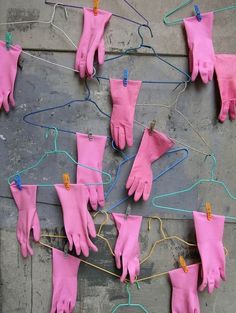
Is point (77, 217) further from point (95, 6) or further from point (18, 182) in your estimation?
point (95, 6)

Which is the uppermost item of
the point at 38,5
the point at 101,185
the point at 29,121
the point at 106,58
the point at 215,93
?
the point at 38,5

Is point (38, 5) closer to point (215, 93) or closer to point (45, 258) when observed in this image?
point (215, 93)

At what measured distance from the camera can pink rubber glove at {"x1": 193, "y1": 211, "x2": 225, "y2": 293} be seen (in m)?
2.06

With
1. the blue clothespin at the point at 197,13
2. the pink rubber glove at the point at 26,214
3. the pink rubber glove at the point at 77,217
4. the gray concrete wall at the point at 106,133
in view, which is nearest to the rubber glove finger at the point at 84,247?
the pink rubber glove at the point at 77,217

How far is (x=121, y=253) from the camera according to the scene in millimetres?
2082

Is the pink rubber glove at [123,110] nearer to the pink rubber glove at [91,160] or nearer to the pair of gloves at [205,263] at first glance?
the pink rubber glove at [91,160]

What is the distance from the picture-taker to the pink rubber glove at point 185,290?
82.3 inches

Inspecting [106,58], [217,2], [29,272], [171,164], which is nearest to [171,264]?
[171,164]

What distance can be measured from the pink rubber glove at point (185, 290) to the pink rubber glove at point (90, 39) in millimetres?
1010

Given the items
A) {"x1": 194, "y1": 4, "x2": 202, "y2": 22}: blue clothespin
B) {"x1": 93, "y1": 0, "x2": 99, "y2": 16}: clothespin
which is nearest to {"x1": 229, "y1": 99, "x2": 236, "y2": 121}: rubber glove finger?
{"x1": 194, "y1": 4, "x2": 202, "y2": 22}: blue clothespin

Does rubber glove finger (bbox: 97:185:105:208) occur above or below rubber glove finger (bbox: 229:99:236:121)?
below

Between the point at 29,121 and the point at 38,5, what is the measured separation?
0.54m

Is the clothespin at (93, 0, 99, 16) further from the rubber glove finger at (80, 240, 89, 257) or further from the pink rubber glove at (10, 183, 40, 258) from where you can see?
the rubber glove finger at (80, 240, 89, 257)

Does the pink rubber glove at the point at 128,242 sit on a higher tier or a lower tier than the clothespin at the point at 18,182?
lower
